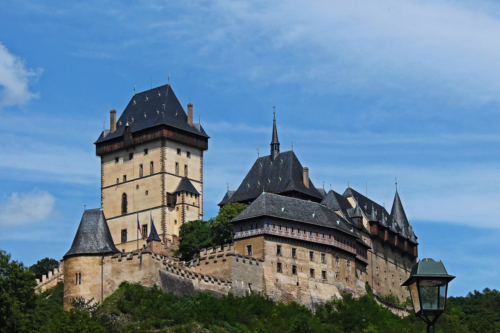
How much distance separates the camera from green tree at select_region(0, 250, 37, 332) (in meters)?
39.6

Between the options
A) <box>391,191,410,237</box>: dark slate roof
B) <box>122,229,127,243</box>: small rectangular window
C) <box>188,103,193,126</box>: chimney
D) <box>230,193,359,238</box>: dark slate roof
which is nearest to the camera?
<box>230,193,359,238</box>: dark slate roof

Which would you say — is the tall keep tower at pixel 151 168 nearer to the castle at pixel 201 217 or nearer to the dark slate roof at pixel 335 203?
the castle at pixel 201 217

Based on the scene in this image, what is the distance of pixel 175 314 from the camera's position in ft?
177

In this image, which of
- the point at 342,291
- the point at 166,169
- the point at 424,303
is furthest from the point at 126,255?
the point at 424,303

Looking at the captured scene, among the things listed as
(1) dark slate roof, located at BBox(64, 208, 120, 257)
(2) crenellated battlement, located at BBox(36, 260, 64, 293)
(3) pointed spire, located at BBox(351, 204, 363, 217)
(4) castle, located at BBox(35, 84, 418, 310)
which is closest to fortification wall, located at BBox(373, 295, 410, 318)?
(4) castle, located at BBox(35, 84, 418, 310)

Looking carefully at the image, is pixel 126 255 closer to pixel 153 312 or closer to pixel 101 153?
pixel 153 312

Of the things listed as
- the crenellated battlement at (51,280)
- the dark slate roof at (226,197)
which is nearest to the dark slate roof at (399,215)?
the dark slate roof at (226,197)

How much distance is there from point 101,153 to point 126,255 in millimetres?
30335

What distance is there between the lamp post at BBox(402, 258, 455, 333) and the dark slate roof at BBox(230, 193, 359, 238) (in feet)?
166

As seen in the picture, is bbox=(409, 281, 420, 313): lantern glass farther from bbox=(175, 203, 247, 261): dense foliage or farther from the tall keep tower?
the tall keep tower

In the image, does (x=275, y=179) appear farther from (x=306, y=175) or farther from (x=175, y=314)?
(x=175, y=314)

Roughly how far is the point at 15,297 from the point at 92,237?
1874 centimetres

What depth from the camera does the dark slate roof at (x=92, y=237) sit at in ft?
194

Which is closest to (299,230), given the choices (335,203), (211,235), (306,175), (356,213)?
(211,235)
